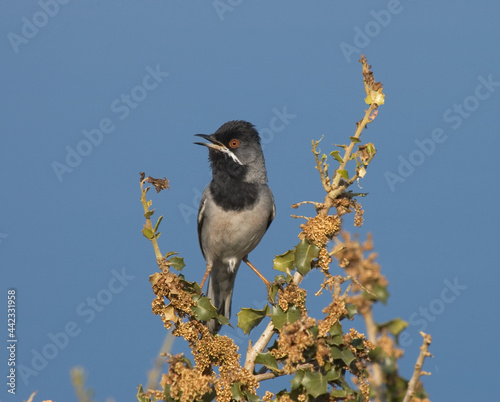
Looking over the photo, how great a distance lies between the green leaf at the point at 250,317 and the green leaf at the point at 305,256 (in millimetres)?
367

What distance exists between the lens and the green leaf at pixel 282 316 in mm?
4082

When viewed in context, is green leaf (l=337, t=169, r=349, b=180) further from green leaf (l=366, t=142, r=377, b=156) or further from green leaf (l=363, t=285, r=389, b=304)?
green leaf (l=363, t=285, r=389, b=304)

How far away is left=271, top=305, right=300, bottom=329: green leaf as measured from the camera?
4082mm

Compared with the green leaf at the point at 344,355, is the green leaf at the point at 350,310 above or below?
above

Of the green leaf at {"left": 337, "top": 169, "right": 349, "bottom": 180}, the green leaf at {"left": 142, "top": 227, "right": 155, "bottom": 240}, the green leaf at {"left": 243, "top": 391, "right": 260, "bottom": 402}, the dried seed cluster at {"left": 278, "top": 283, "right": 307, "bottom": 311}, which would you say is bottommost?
the green leaf at {"left": 243, "top": 391, "right": 260, "bottom": 402}

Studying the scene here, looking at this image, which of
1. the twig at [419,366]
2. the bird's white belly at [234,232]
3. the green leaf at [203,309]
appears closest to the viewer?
the twig at [419,366]

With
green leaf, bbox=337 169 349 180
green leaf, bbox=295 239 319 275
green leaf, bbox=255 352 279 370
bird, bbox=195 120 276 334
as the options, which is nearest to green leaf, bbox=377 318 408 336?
green leaf, bbox=255 352 279 370

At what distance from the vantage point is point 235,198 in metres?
6.91

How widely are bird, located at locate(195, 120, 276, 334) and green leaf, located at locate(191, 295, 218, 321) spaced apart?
251cm

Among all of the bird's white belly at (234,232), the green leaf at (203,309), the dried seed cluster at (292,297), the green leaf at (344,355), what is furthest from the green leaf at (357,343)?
the bird's white belly at (234,232)

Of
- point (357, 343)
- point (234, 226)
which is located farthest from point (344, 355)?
point (234, 226)

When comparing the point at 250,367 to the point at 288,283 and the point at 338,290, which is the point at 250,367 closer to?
the point at 288,283

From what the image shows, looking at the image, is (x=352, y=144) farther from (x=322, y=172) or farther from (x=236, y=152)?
(x=236, y=152)

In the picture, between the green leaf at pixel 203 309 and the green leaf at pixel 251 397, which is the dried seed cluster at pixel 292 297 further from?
the green leaf at pixel 251 397
